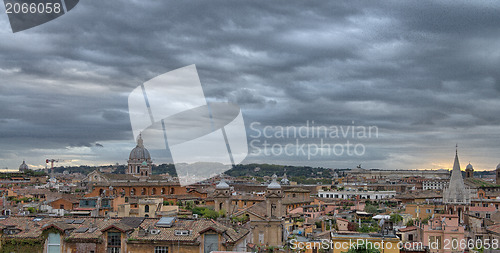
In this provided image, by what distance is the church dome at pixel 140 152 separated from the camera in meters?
110

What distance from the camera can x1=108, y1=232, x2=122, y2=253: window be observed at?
24594 mm

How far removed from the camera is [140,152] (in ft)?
361

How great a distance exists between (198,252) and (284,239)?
17.3m

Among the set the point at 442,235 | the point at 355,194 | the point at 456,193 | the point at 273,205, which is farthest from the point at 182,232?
the point at 355,194

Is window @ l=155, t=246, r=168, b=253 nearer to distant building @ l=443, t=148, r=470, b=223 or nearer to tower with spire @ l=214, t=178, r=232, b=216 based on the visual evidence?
tower with spire @ l=214, t=178, r=232, b=216

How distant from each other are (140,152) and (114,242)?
284 feet

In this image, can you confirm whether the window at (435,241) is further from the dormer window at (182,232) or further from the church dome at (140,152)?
the church dome at (140,152)

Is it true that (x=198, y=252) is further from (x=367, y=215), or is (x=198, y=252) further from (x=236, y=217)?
(x=367, y=215)

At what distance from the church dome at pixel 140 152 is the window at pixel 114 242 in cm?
8545

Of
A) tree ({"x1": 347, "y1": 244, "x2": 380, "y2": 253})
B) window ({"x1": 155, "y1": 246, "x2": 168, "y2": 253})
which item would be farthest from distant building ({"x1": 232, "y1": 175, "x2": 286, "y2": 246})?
tree ({"x1": 347, "y1": 244, "x2": 380, "y2": 253})

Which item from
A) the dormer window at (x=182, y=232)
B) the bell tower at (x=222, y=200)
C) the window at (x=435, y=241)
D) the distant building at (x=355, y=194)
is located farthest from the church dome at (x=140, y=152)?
the dormer window at (x=182, y=232)

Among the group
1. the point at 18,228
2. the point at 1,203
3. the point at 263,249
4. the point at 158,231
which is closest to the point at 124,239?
the point at 158,231

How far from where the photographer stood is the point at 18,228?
85.0 ft

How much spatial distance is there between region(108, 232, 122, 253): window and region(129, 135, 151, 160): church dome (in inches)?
3364
